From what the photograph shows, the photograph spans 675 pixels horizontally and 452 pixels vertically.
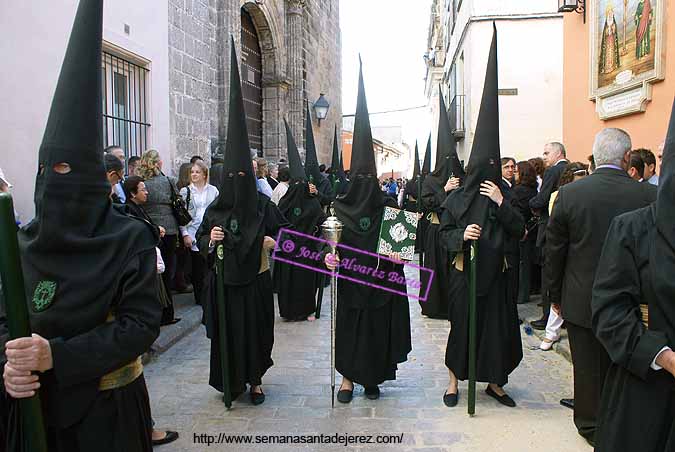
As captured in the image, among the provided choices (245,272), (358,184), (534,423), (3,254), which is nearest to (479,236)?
(358,184)

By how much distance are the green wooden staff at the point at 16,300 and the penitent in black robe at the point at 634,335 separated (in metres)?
2.24

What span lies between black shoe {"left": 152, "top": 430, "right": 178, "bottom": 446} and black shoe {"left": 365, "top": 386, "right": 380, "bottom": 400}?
1.64 m

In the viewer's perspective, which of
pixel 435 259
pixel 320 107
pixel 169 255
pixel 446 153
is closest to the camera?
pixel 169 255

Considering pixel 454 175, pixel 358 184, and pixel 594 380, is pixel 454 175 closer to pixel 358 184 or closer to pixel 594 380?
pixel 358 184

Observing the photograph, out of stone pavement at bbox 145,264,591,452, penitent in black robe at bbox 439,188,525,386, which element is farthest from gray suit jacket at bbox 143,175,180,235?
penitent in black robe at bbox 439,188,525,386

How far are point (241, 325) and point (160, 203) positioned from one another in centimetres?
281

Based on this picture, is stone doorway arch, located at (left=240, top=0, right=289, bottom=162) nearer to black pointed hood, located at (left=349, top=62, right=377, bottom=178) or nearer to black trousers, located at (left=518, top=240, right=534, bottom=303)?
black trousers, located at (left=518, top=240, right=534, bottom=303)

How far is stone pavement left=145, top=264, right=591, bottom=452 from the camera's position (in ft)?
14.0

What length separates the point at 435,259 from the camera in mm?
8156

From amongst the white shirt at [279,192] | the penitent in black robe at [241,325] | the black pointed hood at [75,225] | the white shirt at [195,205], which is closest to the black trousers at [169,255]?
the white shirt at [195,205]

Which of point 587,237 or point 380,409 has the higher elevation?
point 587,237

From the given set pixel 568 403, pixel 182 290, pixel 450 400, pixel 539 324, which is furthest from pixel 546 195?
pixel 182 290

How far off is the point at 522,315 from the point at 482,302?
11.1 ft

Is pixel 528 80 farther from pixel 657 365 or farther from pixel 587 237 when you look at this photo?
pixel 657 365
